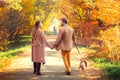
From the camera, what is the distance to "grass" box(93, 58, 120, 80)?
13989 millimetres

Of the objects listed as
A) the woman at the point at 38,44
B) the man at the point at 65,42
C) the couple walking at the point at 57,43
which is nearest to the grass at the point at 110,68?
the man at the point at 65,42

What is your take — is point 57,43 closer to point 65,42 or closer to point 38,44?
point 65,42

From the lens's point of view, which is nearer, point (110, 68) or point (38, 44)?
point (38, 44)

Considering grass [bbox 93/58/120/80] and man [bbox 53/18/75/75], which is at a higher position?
man [bbox 53/18/75/75]

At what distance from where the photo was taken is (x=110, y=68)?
16578mm

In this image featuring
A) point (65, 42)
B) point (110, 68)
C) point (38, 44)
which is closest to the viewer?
point (38, 44)

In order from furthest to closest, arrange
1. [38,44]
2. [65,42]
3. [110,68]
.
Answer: [110,68], [65,42], [38,44]

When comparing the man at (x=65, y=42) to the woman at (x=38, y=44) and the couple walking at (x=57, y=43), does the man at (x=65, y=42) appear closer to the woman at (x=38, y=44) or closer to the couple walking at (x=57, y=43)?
the couple walking at (x=57, y=43)

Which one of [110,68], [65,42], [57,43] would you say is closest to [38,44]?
[57,43]

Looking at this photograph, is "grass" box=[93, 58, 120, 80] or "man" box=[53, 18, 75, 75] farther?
"man" box=[53, 18, 75, 75]


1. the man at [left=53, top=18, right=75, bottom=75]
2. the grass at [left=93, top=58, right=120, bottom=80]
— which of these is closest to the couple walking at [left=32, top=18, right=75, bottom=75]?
the man at [left=53, top=18, right=75, bottom=75]

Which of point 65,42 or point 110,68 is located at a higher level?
point 65,42

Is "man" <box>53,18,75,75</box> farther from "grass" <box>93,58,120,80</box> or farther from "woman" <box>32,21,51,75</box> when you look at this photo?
"grass" <box>93,58,120,80</box>

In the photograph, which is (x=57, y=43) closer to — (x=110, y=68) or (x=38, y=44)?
(x=38, y=44)
